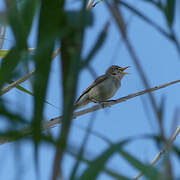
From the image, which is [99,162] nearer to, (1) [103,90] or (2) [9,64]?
(2) [9,64]

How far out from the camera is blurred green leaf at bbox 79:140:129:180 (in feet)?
3.25

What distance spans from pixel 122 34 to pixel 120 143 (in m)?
0.34

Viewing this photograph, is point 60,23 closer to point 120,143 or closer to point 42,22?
point 42,22

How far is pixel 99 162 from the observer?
3.28 feet

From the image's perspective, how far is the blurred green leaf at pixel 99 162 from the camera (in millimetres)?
990

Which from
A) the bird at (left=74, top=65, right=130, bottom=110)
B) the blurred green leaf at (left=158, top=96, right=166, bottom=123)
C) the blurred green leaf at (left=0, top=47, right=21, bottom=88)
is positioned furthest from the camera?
the bird at (left=74, top=65, right=130, bottom=110)

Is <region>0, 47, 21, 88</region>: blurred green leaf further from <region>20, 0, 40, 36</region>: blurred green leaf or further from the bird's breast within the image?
the bird's breast

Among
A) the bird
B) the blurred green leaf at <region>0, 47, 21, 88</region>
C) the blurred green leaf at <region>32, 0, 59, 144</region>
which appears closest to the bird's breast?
the bird

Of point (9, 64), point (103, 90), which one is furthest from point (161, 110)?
point (103, 90)

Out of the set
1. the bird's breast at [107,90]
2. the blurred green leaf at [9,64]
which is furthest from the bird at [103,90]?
the blurred green leaf at [9,64]

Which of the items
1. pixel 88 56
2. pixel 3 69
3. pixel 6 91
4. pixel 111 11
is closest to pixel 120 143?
pixel 88 56

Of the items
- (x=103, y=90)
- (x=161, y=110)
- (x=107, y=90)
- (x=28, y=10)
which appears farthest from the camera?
(x=107, y=90)

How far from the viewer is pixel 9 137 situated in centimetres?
93

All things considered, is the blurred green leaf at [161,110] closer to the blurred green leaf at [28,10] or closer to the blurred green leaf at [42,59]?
the blurred green leaf at [42,59]
